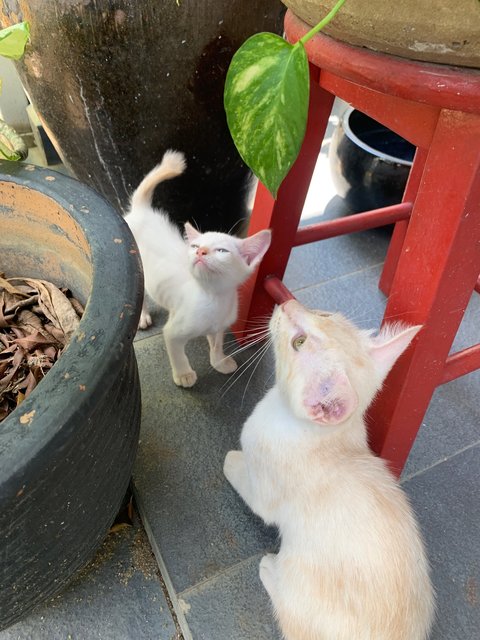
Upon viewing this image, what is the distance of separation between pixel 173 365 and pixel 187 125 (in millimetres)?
490

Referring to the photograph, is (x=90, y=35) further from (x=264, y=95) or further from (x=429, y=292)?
(x=429, y=292)

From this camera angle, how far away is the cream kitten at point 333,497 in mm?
625

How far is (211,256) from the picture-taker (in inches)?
33.7

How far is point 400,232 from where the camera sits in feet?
3.82

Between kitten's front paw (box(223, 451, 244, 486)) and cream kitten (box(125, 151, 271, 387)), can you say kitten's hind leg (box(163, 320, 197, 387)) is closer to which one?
cream kitten (box(125, 151, 271, 387))

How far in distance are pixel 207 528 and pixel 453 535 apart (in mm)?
419

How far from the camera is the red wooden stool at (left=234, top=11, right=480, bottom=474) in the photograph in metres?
0.48

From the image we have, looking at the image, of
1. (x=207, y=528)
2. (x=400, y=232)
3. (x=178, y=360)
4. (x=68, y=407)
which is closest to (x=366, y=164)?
(x=400, y=232)

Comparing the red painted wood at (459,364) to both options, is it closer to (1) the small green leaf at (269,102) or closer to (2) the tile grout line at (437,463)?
(2) the tile grout line at (437,463)

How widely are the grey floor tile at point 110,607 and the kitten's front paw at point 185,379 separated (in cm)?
32

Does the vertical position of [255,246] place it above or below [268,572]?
above

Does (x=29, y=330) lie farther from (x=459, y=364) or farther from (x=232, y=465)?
(x=459, y=364)

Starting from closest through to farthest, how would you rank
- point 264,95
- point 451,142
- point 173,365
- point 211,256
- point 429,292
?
1. point 264,95
2. point 451,142
3. point 429,292
4. point 211,256
5. point 173,365

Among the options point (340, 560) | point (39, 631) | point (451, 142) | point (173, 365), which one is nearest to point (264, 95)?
point (451, 142)
